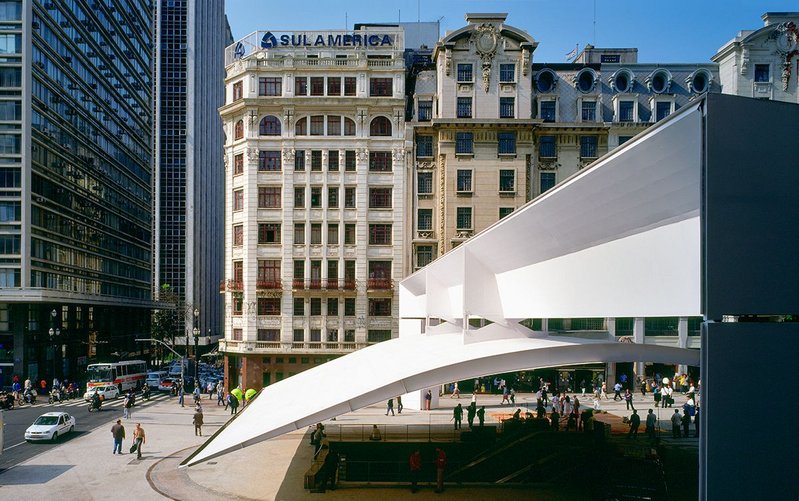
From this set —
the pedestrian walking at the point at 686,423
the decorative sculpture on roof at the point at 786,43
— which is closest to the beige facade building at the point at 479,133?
the decorative sculpture on roof at the point at 786,43

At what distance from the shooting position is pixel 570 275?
16625 millimetres

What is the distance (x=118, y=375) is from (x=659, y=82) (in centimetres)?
5237

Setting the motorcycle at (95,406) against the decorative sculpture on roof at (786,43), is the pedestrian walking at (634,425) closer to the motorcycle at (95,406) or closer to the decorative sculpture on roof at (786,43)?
the motorcycle at (95,406)

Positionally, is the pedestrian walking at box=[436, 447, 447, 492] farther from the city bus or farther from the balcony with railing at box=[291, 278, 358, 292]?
the city bus

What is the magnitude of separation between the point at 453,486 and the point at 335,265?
32.4 metres

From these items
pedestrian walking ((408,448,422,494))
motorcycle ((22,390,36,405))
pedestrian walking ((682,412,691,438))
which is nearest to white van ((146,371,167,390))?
motorcycle ((22,390,36,405))

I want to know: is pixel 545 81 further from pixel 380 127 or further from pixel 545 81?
pixel 380 127

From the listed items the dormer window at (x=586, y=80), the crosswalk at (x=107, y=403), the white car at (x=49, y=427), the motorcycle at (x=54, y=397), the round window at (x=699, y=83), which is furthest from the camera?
the round window at (x=699, y=83)

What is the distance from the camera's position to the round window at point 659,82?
185 feet

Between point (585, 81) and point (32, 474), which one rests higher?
Result: point (585, 81)

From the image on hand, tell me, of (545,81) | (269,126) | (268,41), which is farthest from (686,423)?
(268,41)

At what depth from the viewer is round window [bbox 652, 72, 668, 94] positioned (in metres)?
56.3

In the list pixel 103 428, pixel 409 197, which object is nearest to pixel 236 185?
pixel 409 197

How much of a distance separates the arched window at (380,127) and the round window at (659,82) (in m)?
23.1
